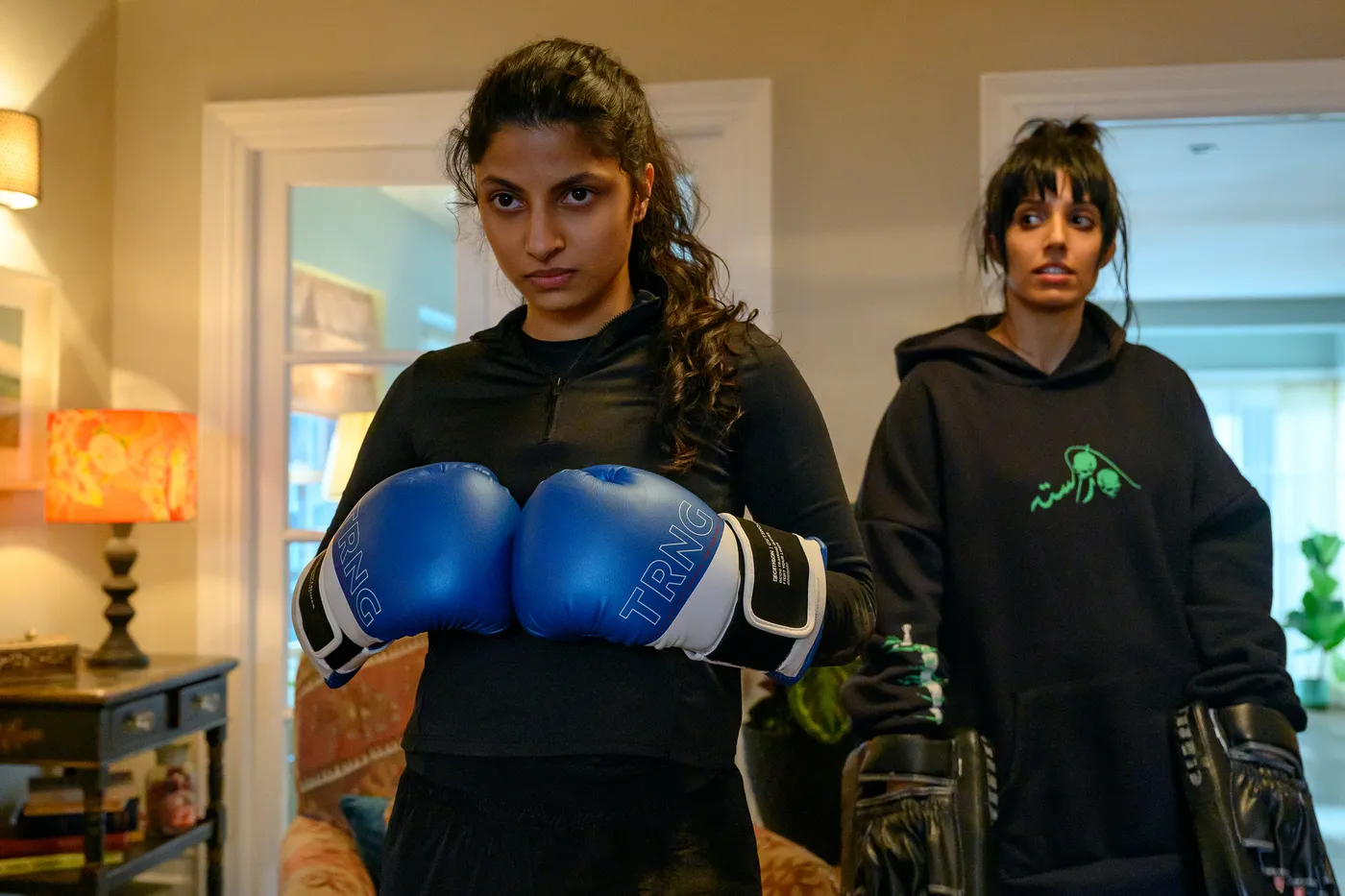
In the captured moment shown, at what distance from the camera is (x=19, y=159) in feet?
8.39

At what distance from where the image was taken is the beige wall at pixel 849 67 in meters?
2.67

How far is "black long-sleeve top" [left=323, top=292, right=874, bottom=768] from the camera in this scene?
984mm

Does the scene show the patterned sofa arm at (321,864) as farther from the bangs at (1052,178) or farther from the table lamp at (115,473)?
the bangs at (1052,178)

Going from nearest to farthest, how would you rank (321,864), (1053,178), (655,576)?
(655,576)
(1053,178)
(321,864)

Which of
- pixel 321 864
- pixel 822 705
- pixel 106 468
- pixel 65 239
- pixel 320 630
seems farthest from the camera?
pixel 65 239

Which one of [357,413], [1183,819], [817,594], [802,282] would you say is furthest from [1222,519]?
[357,413]

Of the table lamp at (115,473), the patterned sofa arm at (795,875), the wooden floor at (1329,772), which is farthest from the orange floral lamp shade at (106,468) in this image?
the wooden floor at (1329,772)

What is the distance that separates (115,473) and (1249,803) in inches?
86.2

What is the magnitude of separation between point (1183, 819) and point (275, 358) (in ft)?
7.47

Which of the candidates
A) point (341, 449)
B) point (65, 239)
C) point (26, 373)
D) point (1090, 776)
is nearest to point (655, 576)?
point (1090, 776)

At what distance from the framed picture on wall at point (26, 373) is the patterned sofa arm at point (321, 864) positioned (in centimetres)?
121

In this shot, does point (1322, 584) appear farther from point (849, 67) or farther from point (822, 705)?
point (822, 705)

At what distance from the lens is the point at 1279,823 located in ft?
4.76

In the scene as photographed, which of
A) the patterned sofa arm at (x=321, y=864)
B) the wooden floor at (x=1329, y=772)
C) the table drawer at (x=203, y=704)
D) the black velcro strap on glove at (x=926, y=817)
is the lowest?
the wooden floor at (x=1329, y=772)
